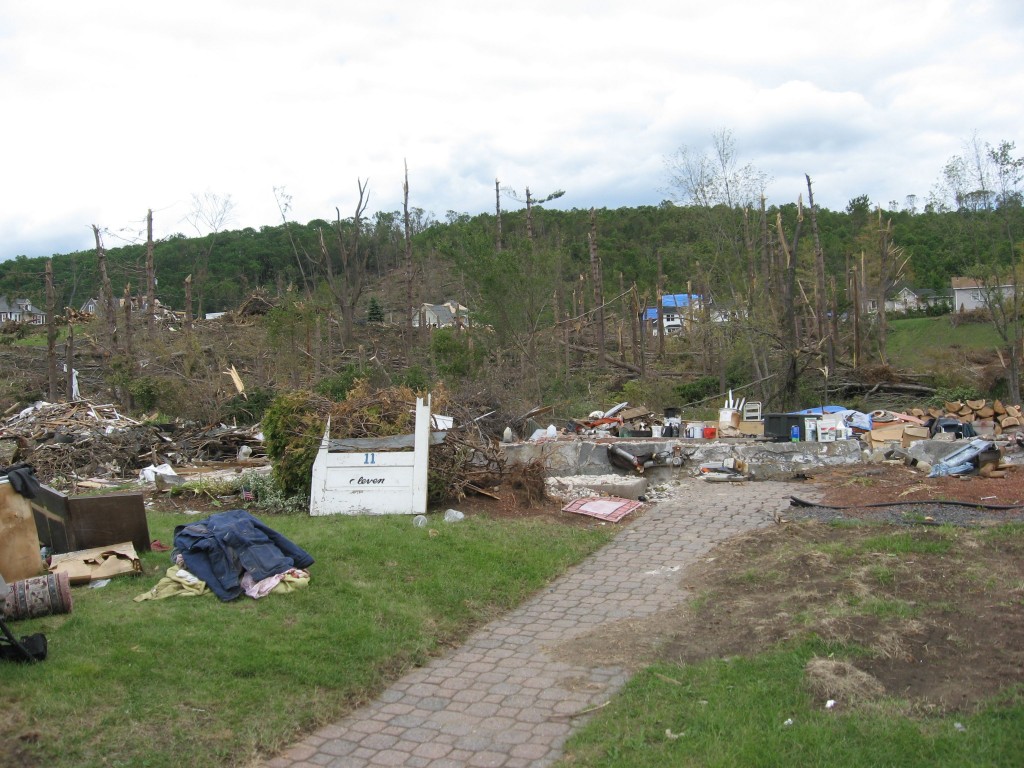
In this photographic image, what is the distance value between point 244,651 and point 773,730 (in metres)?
3.12

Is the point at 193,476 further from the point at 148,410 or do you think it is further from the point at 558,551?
the point at 148,410

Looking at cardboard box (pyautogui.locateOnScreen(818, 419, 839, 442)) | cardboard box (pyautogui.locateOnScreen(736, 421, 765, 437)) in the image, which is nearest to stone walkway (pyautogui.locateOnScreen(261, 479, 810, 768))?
cardboard box (pyautogui.locateOnScreen(818, 419, 839, 442))

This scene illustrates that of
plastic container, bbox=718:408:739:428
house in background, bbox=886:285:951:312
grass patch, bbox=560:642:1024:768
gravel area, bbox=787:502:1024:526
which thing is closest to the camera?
grass patch, bbox=560:642:1024:768

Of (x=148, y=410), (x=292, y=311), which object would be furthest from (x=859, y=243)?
(x=148, y=410)

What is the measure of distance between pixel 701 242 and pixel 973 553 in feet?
84.2

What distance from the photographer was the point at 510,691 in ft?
16.8

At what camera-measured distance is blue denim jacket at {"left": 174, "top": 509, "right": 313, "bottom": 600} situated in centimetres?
640

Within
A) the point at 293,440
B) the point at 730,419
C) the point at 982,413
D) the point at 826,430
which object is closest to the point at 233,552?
the point at 293,440

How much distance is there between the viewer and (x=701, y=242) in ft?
103

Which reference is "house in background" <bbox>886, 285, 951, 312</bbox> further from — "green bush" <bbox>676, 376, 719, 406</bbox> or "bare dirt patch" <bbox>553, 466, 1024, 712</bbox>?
"bare dirt patch" <bbox>553, 466, 1024, 712</bbox>

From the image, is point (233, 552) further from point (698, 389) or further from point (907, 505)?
point (698, 389)

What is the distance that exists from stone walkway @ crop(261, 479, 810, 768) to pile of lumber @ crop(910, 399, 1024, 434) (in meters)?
14.7

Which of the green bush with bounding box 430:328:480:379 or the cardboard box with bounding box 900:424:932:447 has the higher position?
the green bush with bounding box 430:328:480:379

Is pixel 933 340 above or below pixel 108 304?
below
